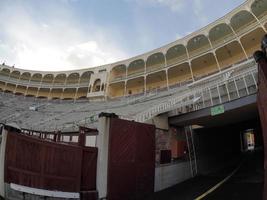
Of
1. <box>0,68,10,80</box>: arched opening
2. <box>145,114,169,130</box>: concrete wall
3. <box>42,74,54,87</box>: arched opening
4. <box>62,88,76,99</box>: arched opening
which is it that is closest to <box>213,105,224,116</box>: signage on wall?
<box>145,114,169,130</box>: concrete wall

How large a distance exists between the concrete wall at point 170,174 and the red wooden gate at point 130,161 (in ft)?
2.41

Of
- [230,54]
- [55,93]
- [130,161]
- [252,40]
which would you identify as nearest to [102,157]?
[130,161]

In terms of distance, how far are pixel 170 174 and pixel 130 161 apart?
12.4 feet

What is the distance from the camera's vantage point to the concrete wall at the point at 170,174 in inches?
513

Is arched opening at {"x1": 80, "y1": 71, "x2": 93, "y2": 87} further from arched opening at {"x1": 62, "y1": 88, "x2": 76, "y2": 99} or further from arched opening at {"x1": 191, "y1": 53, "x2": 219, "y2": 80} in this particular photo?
arched opening at {"x1": 191, "y1": 53, "x2": 219, "y2": 80}

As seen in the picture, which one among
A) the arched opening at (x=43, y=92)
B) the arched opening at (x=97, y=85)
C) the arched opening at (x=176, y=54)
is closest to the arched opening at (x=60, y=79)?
the arched opening at (x=43, y=92)

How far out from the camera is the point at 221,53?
100 ft

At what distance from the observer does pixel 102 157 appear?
10.6m

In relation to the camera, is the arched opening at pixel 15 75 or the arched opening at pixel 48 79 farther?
the arched opening at pixel 15 75

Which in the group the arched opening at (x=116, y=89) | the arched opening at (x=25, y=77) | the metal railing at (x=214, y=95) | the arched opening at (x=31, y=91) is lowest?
the metal railing at (x=214, y=95)

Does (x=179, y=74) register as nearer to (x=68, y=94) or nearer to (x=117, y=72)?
(x=117, y=72)

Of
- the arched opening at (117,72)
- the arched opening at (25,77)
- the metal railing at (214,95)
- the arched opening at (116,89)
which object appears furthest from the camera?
the arched opening at (25,77)

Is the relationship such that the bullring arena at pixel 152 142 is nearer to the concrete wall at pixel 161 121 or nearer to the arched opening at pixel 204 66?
the concrete wall at pixel 161 121

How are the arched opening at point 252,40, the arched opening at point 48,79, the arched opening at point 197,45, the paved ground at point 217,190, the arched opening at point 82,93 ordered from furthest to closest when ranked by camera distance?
the arched opening at point 48,79 → the arched opening at point 82,93 → the arched opening at point 197,45 → the arched opening at point 252,40 → the paved ground at point 217,190
